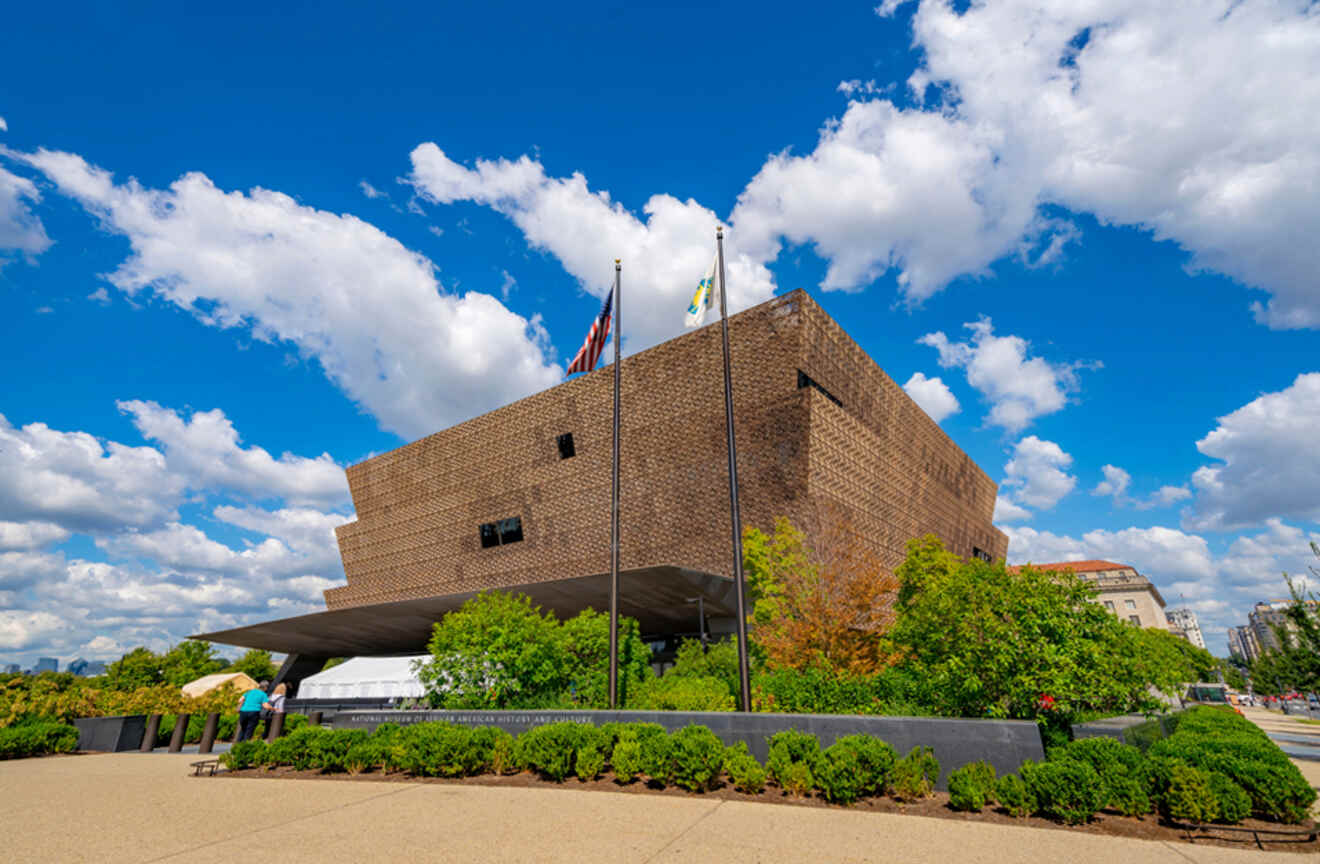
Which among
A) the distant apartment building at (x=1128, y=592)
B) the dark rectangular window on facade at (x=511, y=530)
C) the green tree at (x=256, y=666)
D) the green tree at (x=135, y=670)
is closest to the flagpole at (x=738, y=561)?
the dark rectangular window on facade at (x=511, y=530)

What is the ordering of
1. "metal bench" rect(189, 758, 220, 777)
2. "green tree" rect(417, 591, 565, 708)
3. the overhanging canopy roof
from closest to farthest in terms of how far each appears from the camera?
"metal bench" rect(189, 758, 220, 777) < "green tree" rect(417, 591, 565, 708) < the overhanging canopy roof

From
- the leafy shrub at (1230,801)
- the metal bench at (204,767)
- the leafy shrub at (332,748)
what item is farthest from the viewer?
the metal bench at (204,767)

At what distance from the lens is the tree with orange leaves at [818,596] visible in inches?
870

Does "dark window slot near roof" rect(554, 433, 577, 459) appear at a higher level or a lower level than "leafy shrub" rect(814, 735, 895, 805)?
higher

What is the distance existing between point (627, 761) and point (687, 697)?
6.13 metres

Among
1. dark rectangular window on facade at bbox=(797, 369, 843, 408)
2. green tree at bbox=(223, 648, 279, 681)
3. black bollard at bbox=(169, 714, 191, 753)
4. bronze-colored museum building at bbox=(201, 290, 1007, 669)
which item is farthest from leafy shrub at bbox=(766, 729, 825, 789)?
green tree at bbox=(223, 648, 279, 681)

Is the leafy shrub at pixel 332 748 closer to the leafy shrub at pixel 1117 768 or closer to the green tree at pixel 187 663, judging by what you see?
the leafy shrub at pixel 1117 768

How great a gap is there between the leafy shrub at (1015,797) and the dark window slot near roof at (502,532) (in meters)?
34.2

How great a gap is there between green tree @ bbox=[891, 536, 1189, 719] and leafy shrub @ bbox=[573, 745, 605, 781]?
6567 mm

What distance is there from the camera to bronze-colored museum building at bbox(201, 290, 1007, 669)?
30.1 m

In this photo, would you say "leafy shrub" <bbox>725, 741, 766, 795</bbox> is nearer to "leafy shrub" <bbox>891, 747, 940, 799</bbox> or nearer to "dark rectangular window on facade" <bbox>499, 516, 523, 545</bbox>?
"leafy shrub" <bbox>891, 747, 940, 799</bbox>

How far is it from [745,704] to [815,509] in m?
16.4

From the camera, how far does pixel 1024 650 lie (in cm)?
1134

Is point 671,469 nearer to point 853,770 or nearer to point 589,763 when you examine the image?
point 589,763
